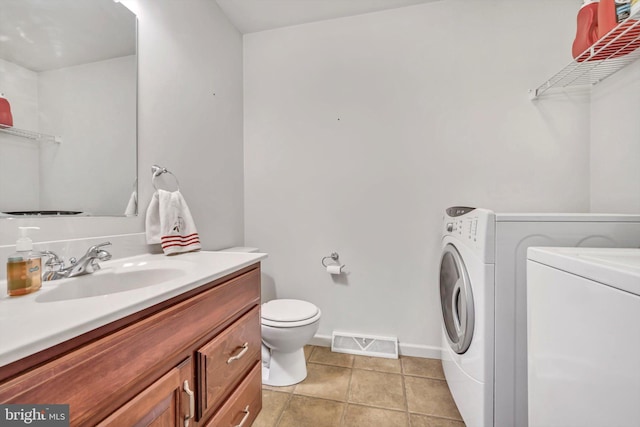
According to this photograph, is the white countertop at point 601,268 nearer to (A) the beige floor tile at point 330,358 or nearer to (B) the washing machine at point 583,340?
(B) the washing machine at point 583,340

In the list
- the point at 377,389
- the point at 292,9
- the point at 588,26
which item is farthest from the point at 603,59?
the point at 377,389

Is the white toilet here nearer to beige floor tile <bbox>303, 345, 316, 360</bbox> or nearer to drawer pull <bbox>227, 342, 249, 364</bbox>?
beige floor tile <bbox>303, 345, 316, 360</bbox>

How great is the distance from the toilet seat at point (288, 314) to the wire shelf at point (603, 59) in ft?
6.24

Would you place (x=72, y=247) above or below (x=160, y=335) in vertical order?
above

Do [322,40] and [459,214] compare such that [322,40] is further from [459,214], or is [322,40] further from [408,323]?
[408,323]

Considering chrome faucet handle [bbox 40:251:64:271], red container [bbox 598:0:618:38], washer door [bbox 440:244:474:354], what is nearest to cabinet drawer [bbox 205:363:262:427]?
chrome faucet handle [bbox 40:251:64:271]

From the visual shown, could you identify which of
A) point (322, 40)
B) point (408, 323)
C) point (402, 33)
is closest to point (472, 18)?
point (402, 33)

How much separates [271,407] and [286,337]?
351 millimetres

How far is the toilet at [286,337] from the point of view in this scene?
149 cm

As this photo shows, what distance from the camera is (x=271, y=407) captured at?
4.65 feet

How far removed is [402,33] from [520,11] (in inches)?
28.8

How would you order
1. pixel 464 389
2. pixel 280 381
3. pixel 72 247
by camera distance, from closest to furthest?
1. pixel 72 247
2. pixel 464 389
3. pixel 280 381

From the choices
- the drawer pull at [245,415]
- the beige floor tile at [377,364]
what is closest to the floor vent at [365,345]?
the beige floor tile at [377,364]

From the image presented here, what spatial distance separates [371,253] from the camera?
6.49 ft
